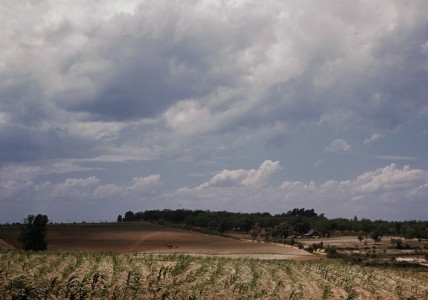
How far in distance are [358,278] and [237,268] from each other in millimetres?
12132

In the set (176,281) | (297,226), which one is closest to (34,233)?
(176,281)

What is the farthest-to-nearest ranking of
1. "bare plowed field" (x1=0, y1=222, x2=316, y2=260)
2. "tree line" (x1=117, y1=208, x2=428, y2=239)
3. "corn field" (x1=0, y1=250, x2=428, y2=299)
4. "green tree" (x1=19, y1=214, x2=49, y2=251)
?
1. "tree line" (x1=117, y1=208, x2=428, y2=239)
2. "bare plowed field" (x1=0, y1=222, x2=316, y2=260)
3. "green tree" (x1=19, y1=214, x2=49, y2=251)
4. "corn field" (x1=0, y1=250, x2=428, y2=299)

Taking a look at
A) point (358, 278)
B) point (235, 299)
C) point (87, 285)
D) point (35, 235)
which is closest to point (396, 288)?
point (358, 278)

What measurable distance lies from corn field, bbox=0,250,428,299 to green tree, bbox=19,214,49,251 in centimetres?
4237

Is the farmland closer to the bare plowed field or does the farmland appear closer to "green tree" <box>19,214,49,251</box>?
the bare plowed field

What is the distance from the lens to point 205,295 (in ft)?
90.4

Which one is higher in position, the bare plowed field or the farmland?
the farmland

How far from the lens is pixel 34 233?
3019 inches

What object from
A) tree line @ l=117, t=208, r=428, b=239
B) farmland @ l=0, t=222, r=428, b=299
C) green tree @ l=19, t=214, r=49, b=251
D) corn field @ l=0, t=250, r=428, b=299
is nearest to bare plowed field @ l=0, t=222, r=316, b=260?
green tree @ l=19, t=214, r=49, b=251

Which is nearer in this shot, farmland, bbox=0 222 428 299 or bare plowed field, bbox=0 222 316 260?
farmland, bbox=0 222 428 299

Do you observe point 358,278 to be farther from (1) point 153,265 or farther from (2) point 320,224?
(2) point 320,224

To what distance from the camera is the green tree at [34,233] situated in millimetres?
76188

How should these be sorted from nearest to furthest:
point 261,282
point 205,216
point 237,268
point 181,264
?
point 261,282
point 181,264
point 237,268
point 205,216

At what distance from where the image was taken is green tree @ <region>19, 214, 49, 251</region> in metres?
76.2
